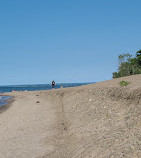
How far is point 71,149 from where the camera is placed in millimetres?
9898

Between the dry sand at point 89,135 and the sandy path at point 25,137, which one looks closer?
the dry sand at point 89,135

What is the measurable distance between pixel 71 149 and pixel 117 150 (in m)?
2.94

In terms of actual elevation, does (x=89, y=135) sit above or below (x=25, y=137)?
above

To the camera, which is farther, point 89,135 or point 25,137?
point 25,137

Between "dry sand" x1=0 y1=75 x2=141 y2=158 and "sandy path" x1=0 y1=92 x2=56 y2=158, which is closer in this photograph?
"dry sand" x1=0 y1=75 x2=141 y2=158

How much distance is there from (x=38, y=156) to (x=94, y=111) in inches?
251

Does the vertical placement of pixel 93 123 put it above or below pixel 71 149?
above

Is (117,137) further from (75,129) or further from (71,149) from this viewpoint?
(75,129)

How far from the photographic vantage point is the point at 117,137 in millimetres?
8938

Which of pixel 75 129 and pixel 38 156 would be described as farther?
pixel 75 129

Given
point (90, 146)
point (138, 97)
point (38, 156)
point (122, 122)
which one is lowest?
point (38, 156)

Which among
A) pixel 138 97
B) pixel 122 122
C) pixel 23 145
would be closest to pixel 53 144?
pixel 23 145

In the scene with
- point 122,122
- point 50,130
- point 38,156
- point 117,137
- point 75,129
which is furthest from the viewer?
point 50,130

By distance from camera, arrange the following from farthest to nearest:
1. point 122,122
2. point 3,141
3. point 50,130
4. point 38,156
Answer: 1. point 50,130
2. point 3,141
3. point 122,122
4. point 38,156
